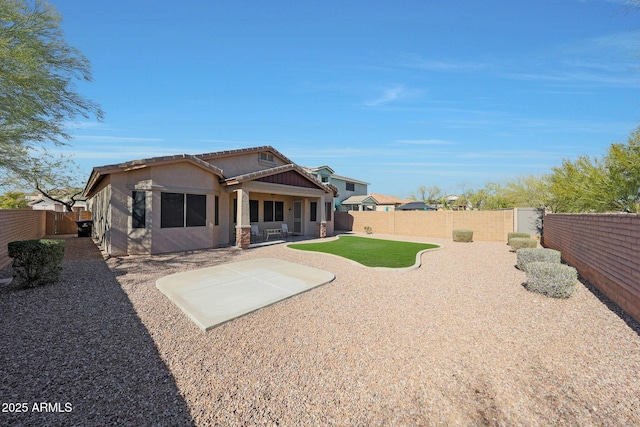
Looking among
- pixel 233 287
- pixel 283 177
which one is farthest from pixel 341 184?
pixel 233 287

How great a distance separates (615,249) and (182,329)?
935 centimetres

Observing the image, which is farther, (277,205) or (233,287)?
(277,205)

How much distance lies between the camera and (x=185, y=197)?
1212cm

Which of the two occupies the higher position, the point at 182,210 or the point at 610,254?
the point at 182,210

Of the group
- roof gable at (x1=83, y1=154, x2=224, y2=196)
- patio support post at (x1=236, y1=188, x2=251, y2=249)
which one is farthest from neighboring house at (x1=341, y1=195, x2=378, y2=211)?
roof gable at (x1=83, y1=154, x2=224, y2=196)

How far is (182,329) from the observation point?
4551 mm

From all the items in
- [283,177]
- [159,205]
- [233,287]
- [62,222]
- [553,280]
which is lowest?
[233,287]

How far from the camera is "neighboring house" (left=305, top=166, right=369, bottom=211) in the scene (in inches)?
1224

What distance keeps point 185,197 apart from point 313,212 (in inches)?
382

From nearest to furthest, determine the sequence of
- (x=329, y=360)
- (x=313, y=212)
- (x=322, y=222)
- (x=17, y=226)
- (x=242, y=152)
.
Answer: (x=329, y=360)
(x=17, y=226)
(x=242, y=152)
(x=322, y=222)
(x=313, y=212)

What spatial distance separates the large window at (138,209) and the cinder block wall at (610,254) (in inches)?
581

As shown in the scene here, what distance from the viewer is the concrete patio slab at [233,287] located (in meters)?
5.26

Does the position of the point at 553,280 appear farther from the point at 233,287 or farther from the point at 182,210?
the point at 182,210

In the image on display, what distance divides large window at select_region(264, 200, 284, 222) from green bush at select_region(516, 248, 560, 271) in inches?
550
